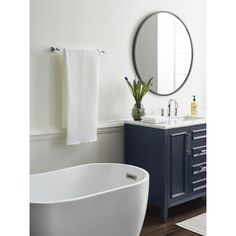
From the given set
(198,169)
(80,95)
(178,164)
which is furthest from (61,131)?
(198,169)

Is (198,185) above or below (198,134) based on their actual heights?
below

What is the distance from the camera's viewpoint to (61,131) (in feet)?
10.00

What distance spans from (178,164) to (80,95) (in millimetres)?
Result: 1083

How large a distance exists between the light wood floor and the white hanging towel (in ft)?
2.88

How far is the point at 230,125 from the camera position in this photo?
352mm

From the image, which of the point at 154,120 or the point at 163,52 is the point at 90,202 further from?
the point at 163,52

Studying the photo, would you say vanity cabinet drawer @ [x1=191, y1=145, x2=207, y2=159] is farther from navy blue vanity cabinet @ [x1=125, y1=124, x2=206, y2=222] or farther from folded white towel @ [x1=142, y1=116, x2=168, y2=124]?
folded white towel @ [x1=142, y1=116, x2=168, y2=124]

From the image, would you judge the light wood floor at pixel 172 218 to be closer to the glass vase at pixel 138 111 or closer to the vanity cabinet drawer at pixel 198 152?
the vanity cabinet drawer at pixel 198 152

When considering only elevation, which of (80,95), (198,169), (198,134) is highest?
(80,95)

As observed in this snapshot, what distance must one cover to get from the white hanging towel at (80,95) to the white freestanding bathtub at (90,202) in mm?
301

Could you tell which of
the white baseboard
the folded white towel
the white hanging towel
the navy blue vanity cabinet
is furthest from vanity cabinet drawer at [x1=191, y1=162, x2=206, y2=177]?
the white hanging towel

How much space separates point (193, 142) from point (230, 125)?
3056mm
